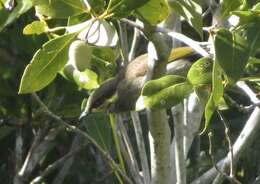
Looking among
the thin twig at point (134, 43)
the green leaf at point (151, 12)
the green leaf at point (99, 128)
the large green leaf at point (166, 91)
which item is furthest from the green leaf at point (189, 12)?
the green leaf at point (99, 128)

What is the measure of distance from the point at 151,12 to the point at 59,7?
20cm

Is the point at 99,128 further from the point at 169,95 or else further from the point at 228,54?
the point at 228,54

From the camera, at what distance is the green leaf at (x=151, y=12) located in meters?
1.56

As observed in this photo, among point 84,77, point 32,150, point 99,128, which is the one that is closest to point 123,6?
point 84,77

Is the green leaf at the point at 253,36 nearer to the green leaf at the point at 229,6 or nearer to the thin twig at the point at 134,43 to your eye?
the green leaf at the point at 229,6

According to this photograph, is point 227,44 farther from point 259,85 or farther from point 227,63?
point 259,85

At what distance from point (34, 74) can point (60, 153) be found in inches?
73.2

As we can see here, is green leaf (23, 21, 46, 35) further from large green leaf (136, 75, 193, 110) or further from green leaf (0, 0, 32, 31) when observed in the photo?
green leaf (0, 0, 32, 31)

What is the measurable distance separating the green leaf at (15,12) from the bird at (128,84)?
Answer: 1.25ft

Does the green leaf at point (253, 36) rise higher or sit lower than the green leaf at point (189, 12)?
lower

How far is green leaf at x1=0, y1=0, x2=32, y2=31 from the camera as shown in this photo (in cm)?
237

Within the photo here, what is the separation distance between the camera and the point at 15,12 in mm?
2445

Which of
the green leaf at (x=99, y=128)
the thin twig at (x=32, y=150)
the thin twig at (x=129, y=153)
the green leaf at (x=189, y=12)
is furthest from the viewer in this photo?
the thin twig at (x=32, y=150)

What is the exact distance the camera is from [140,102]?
5.55 ft
